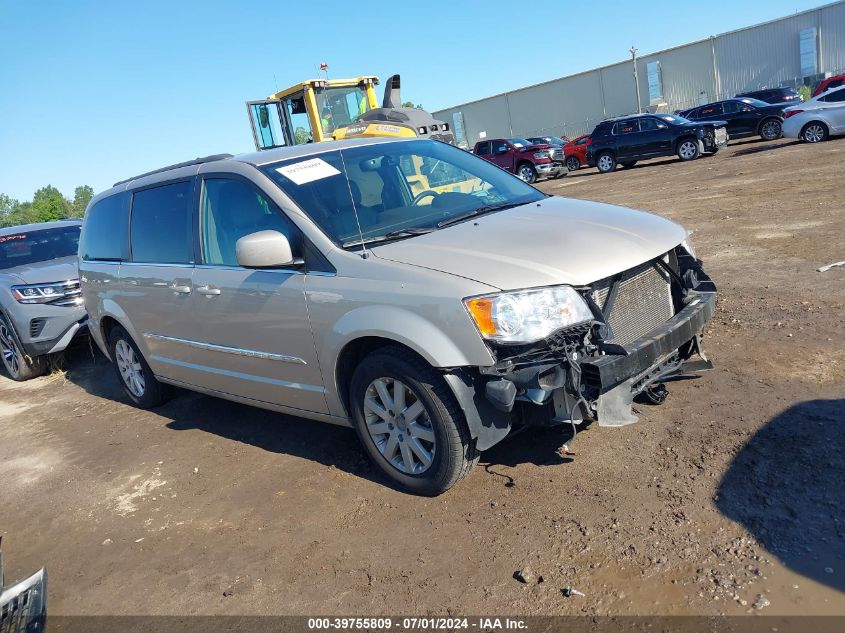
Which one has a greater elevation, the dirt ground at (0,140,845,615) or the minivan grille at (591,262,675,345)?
the minivan grille at (591,262,675,345)

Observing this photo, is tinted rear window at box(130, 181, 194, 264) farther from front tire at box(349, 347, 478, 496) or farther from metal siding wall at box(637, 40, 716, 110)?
metal siding wall at box(637, 40, 716, 110)

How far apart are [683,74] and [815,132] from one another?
2869 cm

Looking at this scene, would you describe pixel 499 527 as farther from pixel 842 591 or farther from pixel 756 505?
→ pixel 842 591

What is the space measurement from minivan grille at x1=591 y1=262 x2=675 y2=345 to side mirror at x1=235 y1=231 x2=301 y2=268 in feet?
5.49

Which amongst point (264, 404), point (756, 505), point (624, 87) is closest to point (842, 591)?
point (756, 505)

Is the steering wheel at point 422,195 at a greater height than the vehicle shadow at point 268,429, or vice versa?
the steering wheel at point 422,195

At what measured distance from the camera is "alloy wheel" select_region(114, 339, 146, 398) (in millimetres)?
6012

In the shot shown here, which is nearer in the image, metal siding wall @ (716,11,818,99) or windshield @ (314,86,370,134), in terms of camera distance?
windshield @ (314,86,370,134)

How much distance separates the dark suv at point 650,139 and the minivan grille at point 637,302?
20132 mm

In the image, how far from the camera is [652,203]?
13.3m

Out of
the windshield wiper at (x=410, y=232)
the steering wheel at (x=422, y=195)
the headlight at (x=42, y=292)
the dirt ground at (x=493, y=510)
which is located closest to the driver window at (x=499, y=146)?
the headlight at (x=42, y=292)

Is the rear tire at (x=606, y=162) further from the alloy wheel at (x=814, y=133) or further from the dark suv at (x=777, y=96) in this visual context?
the dark suv at (x=777, y=96)

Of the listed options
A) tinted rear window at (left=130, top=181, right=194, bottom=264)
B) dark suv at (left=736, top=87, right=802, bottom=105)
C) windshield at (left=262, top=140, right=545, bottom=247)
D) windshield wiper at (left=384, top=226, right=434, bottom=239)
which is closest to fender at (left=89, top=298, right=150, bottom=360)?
tinted rear window at (left=130, top=181, right=194, bottom=264)

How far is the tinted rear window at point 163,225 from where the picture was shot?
487cm
